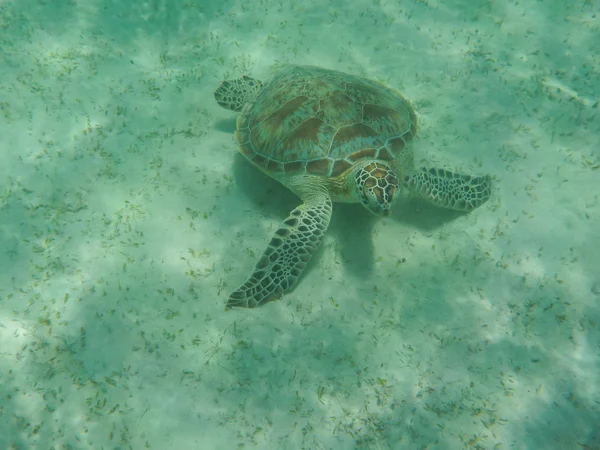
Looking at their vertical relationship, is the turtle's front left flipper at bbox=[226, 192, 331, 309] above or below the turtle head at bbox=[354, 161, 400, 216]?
below

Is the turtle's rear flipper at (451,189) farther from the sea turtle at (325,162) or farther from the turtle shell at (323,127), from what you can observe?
the turtle shell at (323,127)

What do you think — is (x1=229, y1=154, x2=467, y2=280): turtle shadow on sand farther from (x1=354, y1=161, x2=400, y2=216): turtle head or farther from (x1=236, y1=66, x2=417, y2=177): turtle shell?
(x1=354, y1=161, x2=400, y2=216): turtle head

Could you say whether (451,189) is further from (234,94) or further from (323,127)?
(234,94)

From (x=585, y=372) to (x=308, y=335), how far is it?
248 cm

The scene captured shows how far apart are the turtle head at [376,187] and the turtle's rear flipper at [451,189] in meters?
0.47

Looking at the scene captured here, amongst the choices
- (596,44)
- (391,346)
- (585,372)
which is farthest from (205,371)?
(596,44)

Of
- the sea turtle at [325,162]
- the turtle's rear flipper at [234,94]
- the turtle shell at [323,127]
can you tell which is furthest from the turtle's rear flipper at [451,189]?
the turtle's rear flipper at [234,94]

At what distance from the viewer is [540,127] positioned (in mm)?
4859

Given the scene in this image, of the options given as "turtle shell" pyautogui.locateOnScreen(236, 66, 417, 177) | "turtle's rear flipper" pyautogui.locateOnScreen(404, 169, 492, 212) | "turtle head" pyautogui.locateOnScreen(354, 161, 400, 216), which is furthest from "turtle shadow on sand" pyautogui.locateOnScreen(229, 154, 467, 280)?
A: "turtle head" pyautogui.locateOnScreen(354, 161, 400, 216)

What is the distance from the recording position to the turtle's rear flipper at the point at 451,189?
3980mm

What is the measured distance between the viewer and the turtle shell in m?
3.97

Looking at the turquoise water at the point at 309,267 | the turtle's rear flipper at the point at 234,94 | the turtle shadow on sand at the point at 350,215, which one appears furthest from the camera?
the turtle's rear flipper at the point at 234,94

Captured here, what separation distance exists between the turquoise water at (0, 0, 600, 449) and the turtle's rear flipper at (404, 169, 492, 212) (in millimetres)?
246

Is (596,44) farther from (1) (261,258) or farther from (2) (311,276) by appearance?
(1) (261,258)
